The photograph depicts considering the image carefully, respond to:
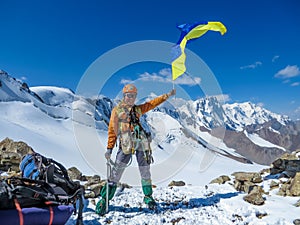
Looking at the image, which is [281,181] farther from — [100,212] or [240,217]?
[100,212]

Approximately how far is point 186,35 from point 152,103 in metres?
2.57

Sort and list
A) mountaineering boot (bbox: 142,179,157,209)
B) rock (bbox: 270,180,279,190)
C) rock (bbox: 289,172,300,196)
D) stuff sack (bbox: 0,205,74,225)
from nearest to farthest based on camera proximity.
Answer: stuff sack (bbox: 0,205,74,225), mountaineering boot (bbox: 142,179,157,209), rock (bbox: 289,172,300,196), rock (bbox: 270,180,279,190)

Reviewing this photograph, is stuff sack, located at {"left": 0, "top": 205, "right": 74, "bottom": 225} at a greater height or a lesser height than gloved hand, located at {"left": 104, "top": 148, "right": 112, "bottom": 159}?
lesser

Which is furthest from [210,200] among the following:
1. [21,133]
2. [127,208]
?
[21,133]

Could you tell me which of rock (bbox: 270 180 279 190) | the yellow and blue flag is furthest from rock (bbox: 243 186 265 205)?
the yellow and blue flag

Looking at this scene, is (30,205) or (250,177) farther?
(250,177)

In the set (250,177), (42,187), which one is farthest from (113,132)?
(250,177)

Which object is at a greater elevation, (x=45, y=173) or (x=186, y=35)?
(x=186, y=35)

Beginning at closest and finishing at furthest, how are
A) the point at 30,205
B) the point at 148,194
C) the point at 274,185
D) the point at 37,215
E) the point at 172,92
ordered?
the point at 37,215
the point at 30,205
the point at 148,194
the point at 172,92
the point at 274,185

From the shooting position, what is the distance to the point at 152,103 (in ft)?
26.7

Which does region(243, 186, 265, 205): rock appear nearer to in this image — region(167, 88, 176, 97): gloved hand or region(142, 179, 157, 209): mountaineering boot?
region(142, 179, 157, 209): mountaineering boot

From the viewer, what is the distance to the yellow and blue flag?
28.6 feet

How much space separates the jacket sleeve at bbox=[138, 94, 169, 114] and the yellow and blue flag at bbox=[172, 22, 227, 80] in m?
0.95

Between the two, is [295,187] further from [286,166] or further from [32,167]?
[32,167]
